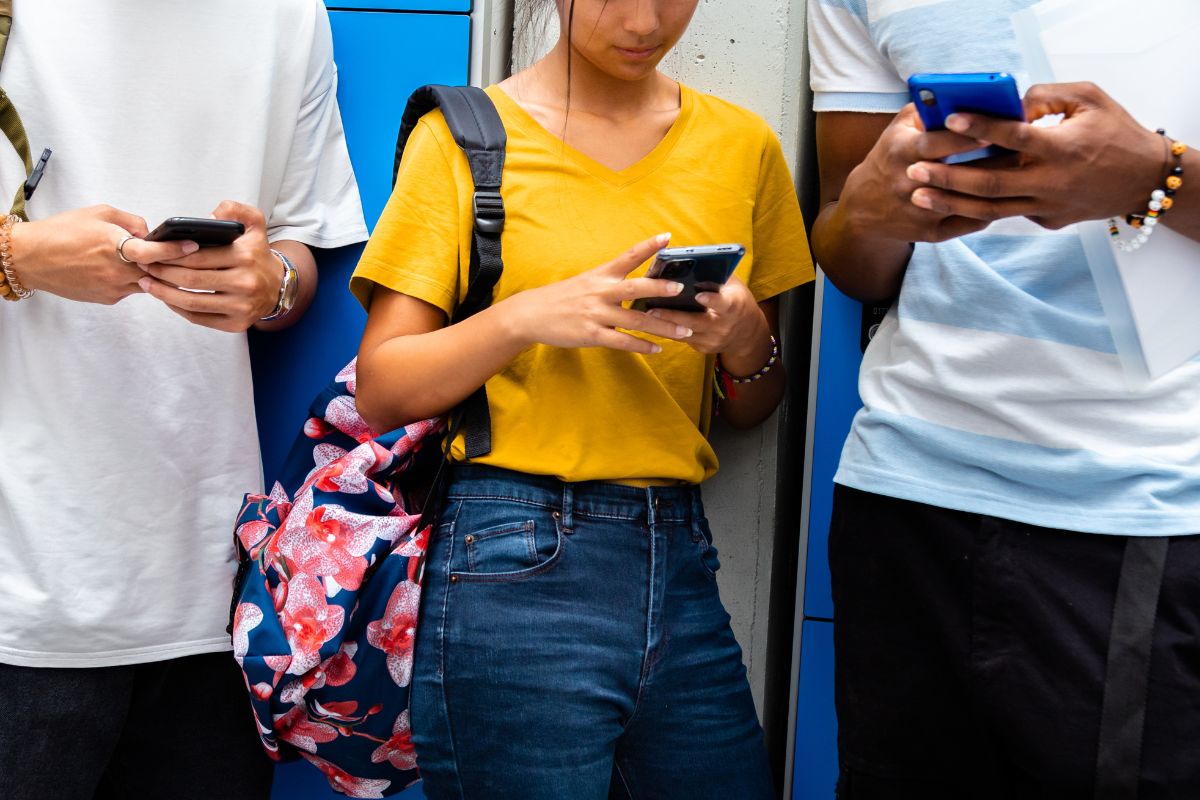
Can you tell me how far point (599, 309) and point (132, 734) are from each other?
3.54ft

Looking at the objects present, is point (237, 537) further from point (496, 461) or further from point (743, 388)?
point (743, 388)

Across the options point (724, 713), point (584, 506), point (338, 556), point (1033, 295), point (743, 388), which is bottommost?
point (724, 713)

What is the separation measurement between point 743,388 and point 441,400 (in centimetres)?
55

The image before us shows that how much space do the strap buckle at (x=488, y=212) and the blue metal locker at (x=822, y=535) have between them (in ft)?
2.41

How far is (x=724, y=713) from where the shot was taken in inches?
65.9

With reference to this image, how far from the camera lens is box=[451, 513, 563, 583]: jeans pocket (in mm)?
1534

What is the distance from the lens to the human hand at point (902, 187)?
1.28 meters

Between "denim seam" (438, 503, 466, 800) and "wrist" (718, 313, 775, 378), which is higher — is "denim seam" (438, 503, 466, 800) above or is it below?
below

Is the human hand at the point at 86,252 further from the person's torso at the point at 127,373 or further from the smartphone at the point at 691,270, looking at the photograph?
the smartphone at the point at 691,270

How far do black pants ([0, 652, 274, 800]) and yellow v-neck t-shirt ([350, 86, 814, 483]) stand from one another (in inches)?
25.4

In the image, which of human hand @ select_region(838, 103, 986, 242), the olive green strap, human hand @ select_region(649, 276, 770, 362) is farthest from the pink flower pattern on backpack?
human hand @ select_region(838, 103, 986, 242)

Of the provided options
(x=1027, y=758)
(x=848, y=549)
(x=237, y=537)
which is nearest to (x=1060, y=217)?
(x=848, y=549)

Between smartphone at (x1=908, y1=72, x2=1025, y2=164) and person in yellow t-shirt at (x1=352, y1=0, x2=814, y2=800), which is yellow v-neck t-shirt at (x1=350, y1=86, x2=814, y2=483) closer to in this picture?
person in yellow t-shirt at (x1=352, y1=0, x2=814, y2=800)

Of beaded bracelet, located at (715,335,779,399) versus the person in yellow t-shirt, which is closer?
the person in yellow t-shirt
